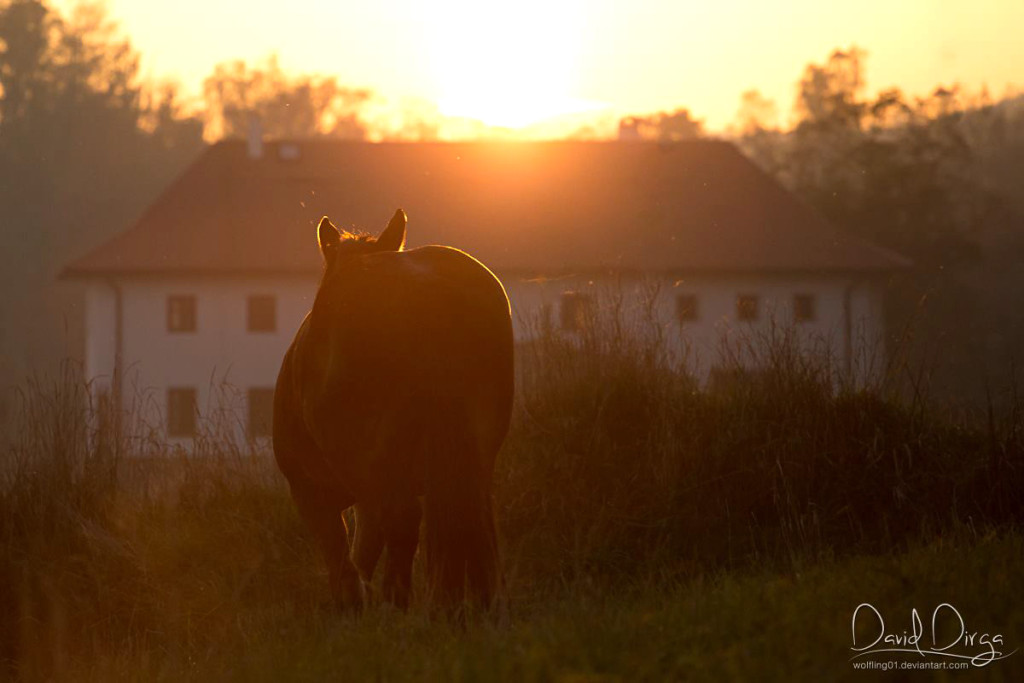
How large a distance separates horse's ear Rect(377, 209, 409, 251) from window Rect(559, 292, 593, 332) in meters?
5.12

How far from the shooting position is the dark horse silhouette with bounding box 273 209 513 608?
544 centimetres

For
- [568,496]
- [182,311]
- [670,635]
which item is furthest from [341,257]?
[182,311]

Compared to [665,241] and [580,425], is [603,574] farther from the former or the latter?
[665,241]

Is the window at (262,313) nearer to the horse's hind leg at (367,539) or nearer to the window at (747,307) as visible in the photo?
the window at (747,307)

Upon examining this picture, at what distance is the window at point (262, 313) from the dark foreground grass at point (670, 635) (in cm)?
4019

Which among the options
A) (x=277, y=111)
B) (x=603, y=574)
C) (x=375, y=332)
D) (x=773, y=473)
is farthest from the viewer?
(x=277, y=111)

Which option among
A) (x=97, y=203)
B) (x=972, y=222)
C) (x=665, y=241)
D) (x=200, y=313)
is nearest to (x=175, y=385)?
(x=200, y=313)

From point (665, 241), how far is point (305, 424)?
1667 inches

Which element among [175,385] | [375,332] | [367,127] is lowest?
[175,385]

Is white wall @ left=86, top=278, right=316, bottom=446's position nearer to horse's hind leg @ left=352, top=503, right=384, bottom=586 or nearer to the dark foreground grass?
→ the dark foreground grass

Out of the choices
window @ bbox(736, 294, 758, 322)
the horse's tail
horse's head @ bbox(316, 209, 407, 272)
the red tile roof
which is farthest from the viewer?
the red tile roof

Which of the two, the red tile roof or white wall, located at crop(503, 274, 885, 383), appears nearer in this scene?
white wall, located at crop(503, 274, 885, 383)

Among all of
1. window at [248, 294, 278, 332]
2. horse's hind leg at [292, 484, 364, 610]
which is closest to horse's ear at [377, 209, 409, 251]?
horse's hind leg at [292, 484, 364, 610]

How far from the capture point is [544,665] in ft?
14.4
